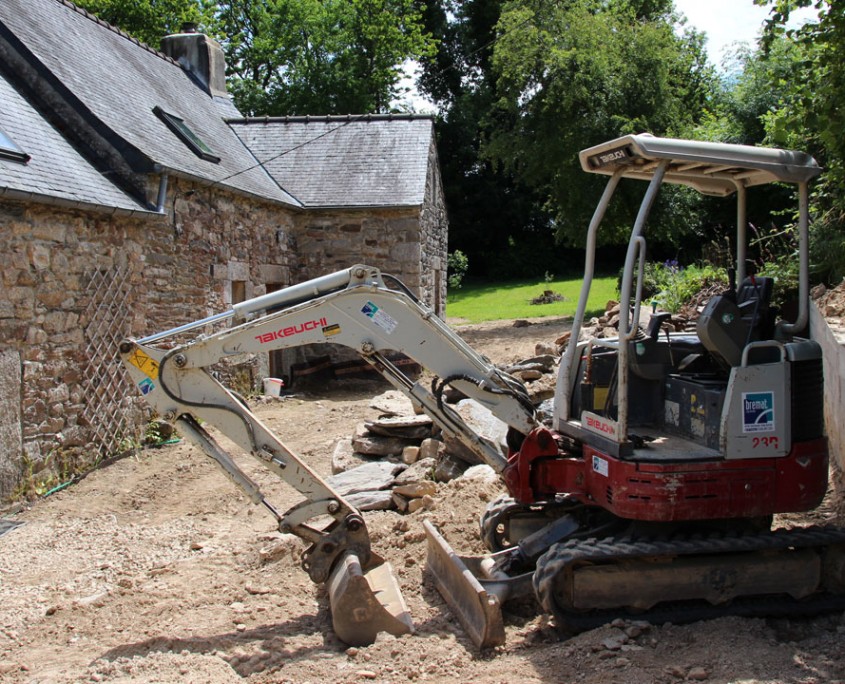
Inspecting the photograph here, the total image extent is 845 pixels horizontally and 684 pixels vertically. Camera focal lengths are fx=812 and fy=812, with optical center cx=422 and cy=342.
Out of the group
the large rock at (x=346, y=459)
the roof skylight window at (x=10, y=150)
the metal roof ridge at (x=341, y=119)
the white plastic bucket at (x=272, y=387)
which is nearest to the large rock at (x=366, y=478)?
the large rock at (x=346, y=459)

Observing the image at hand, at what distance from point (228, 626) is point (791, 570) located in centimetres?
347

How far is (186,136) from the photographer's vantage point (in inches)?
527

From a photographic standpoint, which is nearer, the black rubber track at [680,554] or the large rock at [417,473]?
the black rubber track at [680,554]

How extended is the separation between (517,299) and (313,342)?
24.0 meters

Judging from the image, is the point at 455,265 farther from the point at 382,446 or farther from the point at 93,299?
the point at 382,446

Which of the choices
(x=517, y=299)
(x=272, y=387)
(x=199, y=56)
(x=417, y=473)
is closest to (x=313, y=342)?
(x=417, y=473)

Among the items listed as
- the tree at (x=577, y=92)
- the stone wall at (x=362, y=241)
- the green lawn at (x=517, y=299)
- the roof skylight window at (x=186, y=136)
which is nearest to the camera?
the roof skylight window at (x=186, y=136)

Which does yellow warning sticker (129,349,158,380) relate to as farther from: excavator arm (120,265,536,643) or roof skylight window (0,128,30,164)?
roof skylight window (0,128,30,164)

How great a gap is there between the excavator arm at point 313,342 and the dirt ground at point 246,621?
0.58 meters

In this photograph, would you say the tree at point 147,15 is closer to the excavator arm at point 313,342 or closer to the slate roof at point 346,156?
the slate roof at point 346,156

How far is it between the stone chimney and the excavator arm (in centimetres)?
1434

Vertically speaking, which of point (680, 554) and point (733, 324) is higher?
point (733, 324)

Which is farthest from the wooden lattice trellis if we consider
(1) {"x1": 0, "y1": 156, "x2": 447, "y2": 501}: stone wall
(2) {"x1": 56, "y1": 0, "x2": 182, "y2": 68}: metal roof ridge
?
(2) {"x1": 56, "y1": 0, "x2": 182, "y2": 68}: metal roof ridge

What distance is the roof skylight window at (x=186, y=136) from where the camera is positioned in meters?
13.2
